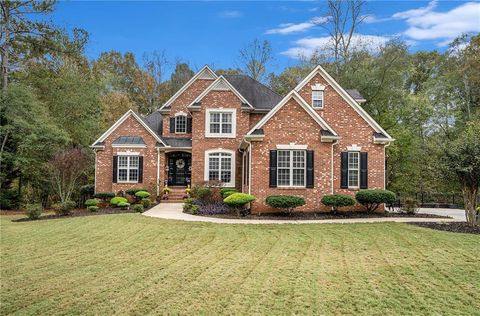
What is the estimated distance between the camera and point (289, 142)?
17391 millimetres

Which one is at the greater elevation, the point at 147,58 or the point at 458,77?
the point at 147,58

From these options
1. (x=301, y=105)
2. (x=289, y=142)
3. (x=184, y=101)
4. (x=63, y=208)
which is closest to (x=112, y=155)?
(x=184, y=101)

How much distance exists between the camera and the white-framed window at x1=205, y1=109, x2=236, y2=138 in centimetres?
2305

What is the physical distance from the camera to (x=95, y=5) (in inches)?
694

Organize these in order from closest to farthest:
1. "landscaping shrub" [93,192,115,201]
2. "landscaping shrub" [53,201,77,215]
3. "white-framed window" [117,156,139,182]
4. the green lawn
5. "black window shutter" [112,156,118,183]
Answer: the green lawn
"landscaping shrub" [53,201,77,215]
"landscaping shrub" [93,192,115,201]
"black window shutter" [112,156,118,183]
"white-framed window" [117,156,139,182]

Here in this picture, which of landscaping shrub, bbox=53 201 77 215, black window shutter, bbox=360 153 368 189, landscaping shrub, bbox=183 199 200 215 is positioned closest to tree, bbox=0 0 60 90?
landscaping shrub, bbox=53 201 77 215

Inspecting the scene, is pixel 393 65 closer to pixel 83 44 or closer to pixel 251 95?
pixel 251 95

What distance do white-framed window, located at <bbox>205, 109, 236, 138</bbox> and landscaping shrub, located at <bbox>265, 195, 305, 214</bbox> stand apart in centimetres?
752

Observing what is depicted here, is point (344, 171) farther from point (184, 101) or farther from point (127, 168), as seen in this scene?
point (127, 168)

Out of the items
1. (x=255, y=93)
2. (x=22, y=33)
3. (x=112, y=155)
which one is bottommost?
(x=112, y=155)

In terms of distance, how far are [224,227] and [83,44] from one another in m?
21.6

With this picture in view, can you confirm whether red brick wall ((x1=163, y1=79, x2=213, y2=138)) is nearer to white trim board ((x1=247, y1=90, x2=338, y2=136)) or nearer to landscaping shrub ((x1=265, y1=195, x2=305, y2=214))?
white trim board ((x1=247, y1=90, x2=338, y2=136))

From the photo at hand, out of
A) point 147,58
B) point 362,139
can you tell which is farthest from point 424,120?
point 147,58

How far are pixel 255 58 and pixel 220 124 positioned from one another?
1813 cm
